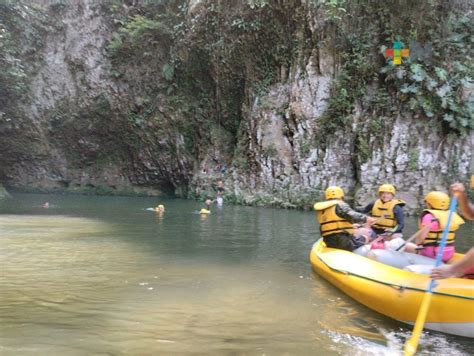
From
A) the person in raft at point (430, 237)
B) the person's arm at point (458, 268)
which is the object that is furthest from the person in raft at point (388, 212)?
the person's arm at point (458, 268)

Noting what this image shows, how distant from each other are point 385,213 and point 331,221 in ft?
3.94

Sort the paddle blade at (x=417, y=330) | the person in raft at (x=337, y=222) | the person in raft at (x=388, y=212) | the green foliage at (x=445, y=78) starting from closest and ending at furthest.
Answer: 1. the paddle blade at (x=417, y=330)
2. the person in raft at (x=337, y=222)
3. the person in raft at (x=388, y=212)
4. the green foliage at (x=445, y=78)

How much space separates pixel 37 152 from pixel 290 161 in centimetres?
1647

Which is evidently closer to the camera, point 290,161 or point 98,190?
point 290,161

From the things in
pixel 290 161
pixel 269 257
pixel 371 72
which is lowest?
pixel 269 257

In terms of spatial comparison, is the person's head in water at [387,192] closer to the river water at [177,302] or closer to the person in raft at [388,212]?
the person in raft at [388,212]

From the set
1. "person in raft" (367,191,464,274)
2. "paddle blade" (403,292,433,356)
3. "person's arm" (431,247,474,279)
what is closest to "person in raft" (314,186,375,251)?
"person in raft" (367,191,464,274)

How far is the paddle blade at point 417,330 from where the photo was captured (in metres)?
3.94

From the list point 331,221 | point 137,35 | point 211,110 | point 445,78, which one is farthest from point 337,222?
point 137,35

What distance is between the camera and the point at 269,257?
837 cm

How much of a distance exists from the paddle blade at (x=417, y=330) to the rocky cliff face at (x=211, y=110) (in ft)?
41.6

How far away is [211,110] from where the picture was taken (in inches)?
987

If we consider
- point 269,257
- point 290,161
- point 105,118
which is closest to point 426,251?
point 269,257

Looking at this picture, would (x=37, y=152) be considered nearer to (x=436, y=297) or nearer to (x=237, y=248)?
(x=237, y=248)
